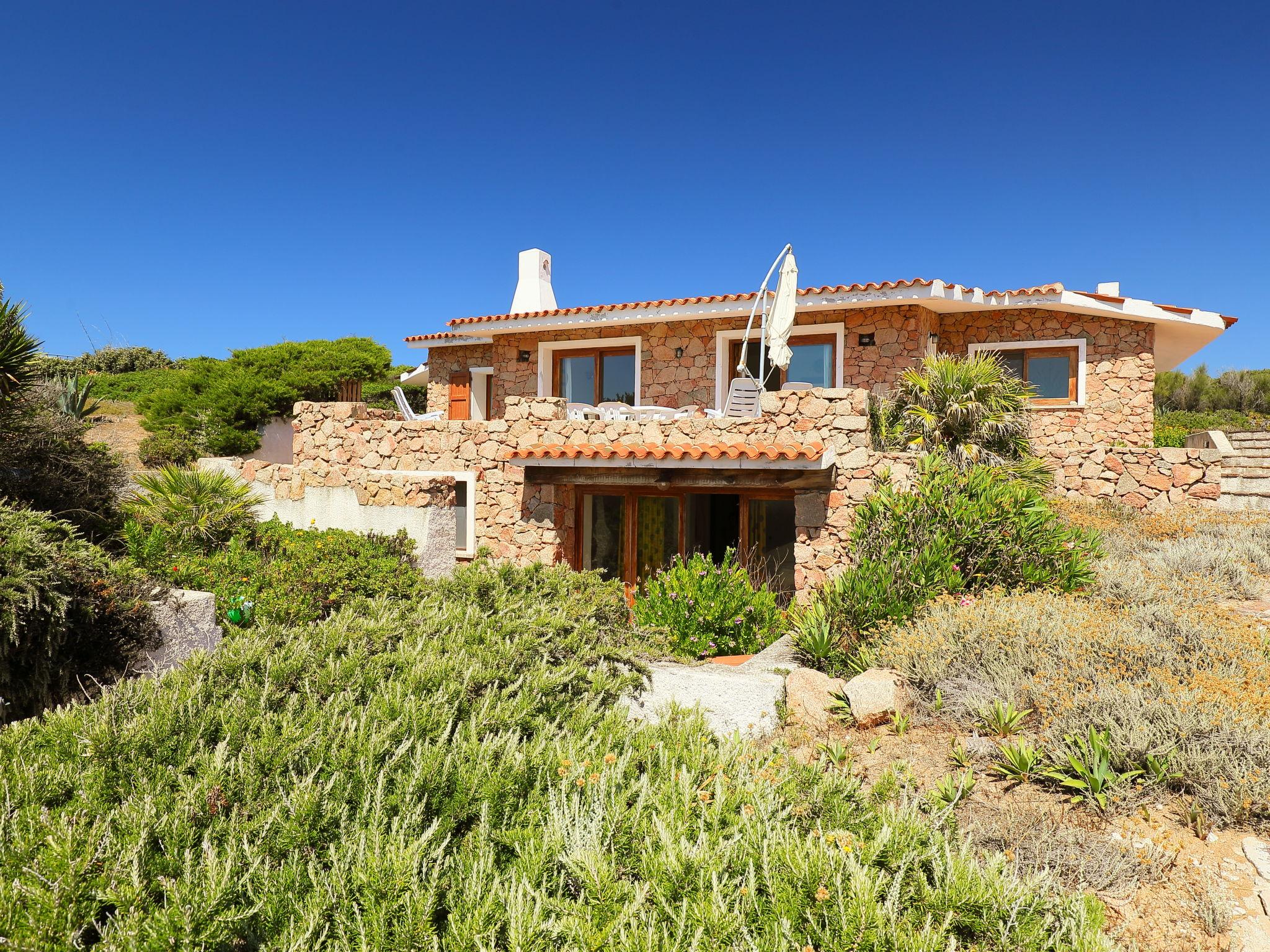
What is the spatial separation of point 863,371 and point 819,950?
42.9 ft

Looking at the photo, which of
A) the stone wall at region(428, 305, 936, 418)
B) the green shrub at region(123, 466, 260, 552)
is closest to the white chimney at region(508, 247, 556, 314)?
the stone wall at region(428, 305, 936, 418)

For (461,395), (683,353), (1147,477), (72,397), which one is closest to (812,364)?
(683,353)

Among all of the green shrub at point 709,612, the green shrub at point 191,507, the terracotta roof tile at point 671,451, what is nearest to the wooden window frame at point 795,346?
the terracotta roof tile at point 671,451

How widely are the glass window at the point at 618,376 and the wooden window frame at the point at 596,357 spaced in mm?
15

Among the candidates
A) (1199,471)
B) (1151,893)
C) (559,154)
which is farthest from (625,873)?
(559,154)

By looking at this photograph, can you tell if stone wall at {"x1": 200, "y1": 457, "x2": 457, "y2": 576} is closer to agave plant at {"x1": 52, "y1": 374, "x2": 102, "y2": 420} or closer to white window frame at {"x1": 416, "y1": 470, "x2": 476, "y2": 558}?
white window frame at {"x1": 416, "y1": 470, "x2": 476, "y2": 558}

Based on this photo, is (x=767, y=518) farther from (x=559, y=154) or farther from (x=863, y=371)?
(x=559, y=154)

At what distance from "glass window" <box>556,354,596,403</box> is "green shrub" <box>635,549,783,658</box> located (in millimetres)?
8329

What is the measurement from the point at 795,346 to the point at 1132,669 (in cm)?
1051

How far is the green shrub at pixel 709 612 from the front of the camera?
8.88m

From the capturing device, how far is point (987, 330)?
14953 mm

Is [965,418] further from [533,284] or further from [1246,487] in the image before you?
[533,284]

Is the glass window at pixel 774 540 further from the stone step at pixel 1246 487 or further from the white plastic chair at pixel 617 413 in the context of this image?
the stone step at pixel 1246 487

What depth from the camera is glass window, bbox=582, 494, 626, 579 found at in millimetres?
11742
